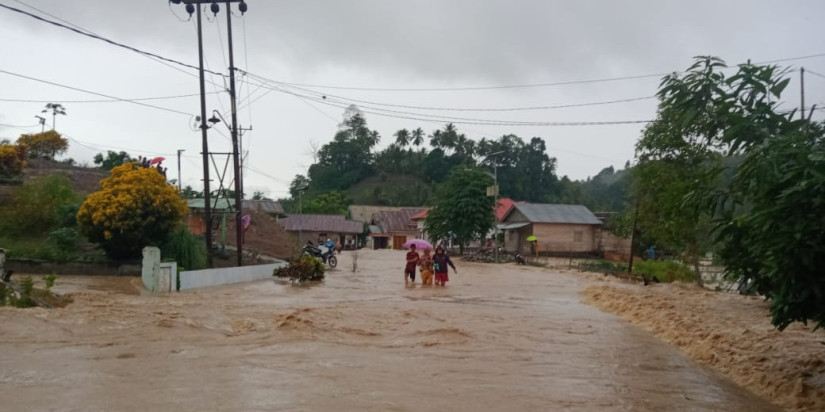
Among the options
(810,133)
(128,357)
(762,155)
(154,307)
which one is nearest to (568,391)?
(762,155)

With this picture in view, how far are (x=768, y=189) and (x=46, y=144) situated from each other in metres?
46.0

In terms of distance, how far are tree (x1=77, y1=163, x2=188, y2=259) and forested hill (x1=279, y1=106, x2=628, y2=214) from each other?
56617 millimetres

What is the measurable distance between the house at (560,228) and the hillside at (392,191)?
122ft

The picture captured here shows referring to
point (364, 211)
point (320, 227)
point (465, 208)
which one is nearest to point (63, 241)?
point (465, 208)

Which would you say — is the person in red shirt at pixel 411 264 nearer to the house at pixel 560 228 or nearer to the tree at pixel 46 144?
the house at pixel 560 228

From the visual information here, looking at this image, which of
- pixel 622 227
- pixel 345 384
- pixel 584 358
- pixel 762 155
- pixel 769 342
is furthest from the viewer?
pixel 622 227

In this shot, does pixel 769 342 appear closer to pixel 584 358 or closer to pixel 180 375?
pixel 584 358

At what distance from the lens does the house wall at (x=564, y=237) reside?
4856 centimetres

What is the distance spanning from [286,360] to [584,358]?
4.95 m

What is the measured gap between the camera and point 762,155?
7.57 metres

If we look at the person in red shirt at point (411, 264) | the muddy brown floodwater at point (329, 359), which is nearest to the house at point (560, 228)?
the person in red shirt at point (411, 264)

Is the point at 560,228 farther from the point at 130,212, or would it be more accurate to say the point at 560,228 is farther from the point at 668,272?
the point at 130,212

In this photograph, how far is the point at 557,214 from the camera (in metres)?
49.5

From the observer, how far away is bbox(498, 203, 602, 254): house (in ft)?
159
